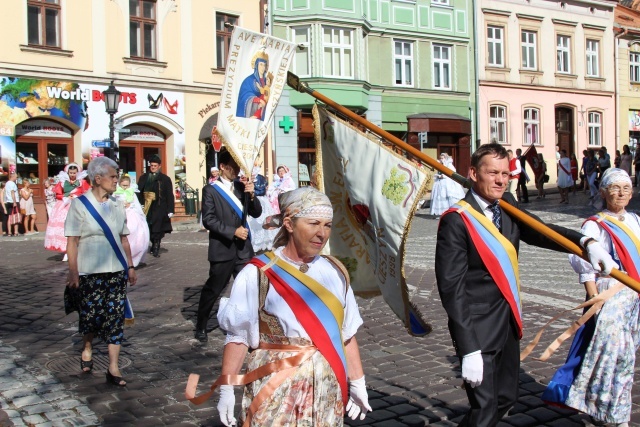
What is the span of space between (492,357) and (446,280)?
456 mm

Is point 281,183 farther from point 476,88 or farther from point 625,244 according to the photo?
point 476,88

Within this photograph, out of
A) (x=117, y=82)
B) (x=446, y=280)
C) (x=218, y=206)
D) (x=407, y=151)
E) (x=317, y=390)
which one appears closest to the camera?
(x=317, y=390)

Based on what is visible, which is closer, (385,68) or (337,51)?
(337,51)

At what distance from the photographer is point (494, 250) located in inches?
152

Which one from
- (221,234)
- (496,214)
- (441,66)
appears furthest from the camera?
(441,66)

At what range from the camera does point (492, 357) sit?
383 centimetres

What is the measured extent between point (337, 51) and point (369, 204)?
26889 mm

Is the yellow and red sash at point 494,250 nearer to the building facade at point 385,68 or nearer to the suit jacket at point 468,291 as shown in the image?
the suit jacket at point 468,291

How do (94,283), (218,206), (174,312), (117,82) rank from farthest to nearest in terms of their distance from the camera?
(117,82), (174,312), (218,206), (94,283)

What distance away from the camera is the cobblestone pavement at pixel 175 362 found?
17.1 ft

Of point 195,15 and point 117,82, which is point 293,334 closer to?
point 117,82

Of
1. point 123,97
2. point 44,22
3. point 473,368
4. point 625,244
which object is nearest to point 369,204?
point 473,368

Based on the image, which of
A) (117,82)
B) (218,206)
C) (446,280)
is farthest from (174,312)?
(117,82)

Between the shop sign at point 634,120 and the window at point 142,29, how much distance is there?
26321mm
